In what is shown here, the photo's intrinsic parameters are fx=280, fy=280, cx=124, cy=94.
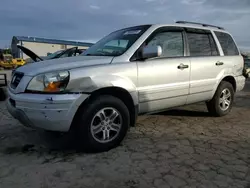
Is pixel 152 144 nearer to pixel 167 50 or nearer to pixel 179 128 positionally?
pixel 179 128

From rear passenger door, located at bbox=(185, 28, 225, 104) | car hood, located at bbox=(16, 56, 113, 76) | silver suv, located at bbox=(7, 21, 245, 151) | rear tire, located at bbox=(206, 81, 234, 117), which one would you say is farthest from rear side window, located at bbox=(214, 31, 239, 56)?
car hood, located at bbox=(16, 56, 113, 76)

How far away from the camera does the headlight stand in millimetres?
3434

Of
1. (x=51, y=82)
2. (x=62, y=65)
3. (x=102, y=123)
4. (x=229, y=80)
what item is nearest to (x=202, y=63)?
(x=229, y=80)

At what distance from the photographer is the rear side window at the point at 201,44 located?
16.3 ft

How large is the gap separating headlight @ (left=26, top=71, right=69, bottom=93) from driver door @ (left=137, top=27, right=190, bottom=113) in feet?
3.75

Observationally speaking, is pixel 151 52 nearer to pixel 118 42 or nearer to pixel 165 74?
pixel 165 74

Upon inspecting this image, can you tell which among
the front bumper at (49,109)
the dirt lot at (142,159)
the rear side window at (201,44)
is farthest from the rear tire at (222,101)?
the front bumper at (49,109)

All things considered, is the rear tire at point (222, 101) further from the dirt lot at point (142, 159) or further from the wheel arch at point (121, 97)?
the wheel arch at point (121, 97)

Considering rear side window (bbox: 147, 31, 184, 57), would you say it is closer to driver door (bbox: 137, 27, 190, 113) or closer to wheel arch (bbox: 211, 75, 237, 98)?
driver door (bbox: 137, 27, 190, 113)

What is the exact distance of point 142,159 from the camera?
3.54 metres

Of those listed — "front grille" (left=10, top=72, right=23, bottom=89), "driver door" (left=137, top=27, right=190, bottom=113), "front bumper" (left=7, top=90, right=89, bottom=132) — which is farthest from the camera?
"driver door" (left=137, top=27, right=190, bottom=113)

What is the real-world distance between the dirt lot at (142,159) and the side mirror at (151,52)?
4.24ft

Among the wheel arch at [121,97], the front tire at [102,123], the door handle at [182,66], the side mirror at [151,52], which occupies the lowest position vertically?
the front tire at [102,123]

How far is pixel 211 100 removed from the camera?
5.63 meters
